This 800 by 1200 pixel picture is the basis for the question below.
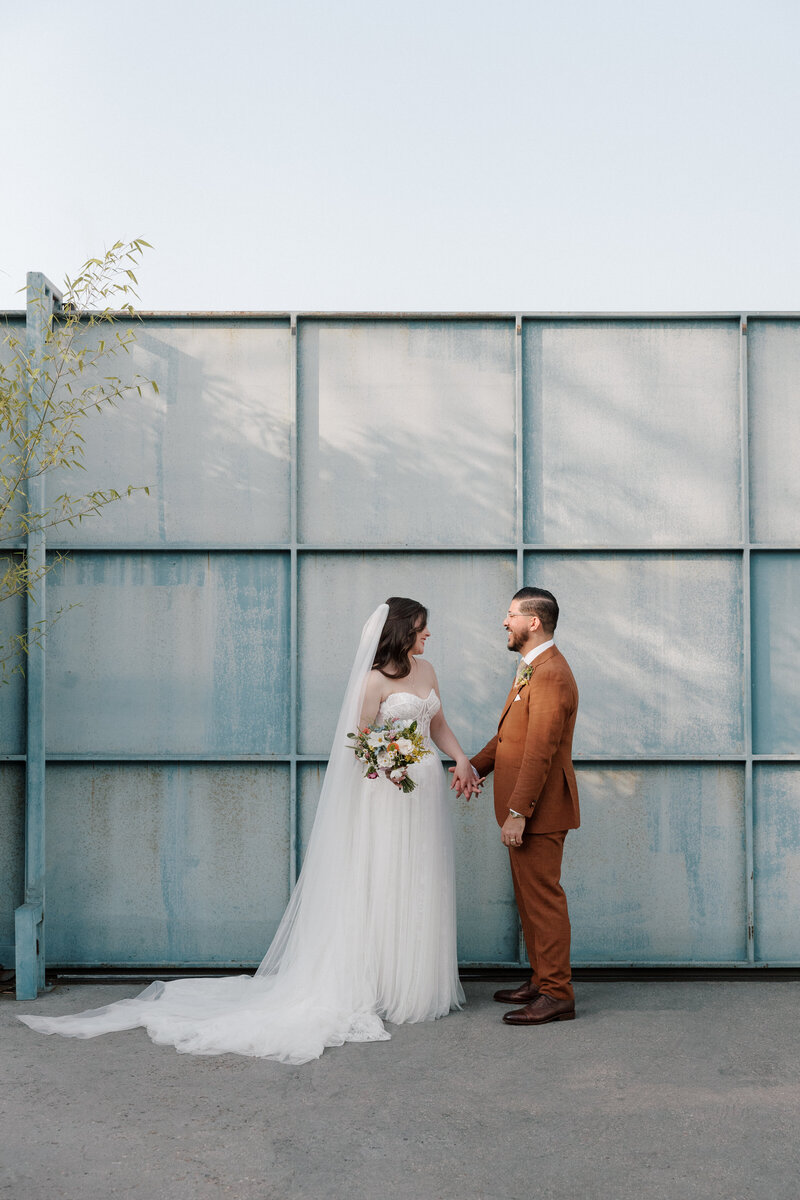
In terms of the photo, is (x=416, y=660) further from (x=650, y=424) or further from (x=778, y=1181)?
(x=778, y=1181)

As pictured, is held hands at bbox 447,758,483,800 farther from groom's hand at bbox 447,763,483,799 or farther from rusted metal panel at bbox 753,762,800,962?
rusted metal panel at bbox 753,762,800,962

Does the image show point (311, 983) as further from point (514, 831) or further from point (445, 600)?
point (445, 600)

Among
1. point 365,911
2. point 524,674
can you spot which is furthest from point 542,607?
point 365,911

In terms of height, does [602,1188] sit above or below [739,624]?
below

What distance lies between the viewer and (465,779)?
14.1 feet

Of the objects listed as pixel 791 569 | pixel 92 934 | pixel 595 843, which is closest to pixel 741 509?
pixel 791 569

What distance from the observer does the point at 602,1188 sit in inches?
106

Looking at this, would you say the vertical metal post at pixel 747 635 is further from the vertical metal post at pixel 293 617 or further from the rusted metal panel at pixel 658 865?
the vertical metal post at pixel 293 617

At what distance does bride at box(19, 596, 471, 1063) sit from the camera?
3.93 metres

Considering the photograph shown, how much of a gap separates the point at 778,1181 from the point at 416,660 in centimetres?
237

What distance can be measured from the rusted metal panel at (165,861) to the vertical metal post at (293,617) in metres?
0.06

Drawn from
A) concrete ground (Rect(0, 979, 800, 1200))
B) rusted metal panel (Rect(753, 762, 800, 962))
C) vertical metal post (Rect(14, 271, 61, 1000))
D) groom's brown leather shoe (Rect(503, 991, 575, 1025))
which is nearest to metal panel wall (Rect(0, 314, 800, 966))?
rusted metal panel (Rect(753, 762, 800, 962))

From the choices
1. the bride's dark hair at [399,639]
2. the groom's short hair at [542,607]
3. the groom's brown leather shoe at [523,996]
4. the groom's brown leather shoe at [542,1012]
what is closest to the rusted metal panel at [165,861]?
the bride's dark hair at [399,639]

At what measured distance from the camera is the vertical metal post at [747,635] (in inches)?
182
